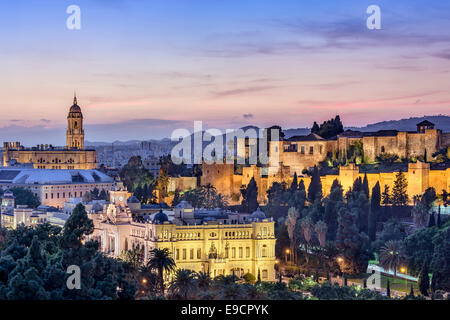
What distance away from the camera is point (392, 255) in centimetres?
3903

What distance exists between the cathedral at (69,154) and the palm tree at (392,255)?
67.6 metres

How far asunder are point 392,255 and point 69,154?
6984 cm

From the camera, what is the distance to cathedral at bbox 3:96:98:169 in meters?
103

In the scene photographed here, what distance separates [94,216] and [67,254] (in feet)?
61.4

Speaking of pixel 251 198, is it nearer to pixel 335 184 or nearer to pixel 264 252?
pixel 335 184

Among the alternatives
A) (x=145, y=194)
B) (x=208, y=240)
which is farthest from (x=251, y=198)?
(x=208, y=240)

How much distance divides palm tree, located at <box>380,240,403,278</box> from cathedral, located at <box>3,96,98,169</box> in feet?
222

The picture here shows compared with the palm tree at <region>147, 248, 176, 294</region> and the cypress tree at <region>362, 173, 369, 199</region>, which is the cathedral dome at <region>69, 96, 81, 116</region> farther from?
the palm tree at <region>147, 248, 176, 294</region>

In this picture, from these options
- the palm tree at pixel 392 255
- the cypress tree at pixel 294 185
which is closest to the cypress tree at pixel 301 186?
the cypress tree at pixel 294 185

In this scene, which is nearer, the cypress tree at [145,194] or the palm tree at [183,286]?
the palm tree at [183,286]

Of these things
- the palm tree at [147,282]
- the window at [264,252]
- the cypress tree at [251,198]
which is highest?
the cypress tree at [251,198]

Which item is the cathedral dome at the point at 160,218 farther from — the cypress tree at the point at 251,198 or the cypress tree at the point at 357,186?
the cypress tree at the point at 357,186

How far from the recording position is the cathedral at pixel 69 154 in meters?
103
